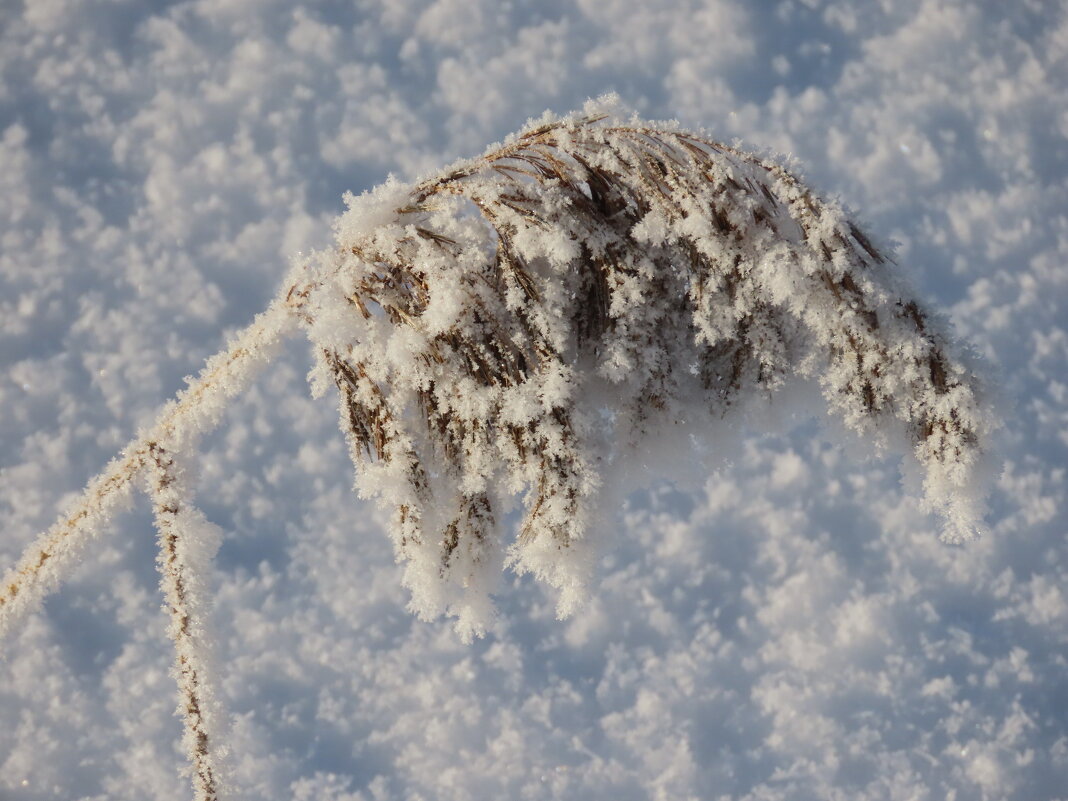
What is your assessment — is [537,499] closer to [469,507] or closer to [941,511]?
[469,507]

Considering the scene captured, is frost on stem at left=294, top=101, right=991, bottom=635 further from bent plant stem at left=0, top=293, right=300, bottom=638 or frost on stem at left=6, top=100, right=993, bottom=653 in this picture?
bent plant stem at left=0, top=293, right=300, bottom=638

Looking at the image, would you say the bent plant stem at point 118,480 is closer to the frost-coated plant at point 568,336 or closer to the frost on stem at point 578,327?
the frost-coated plant at point 568,336

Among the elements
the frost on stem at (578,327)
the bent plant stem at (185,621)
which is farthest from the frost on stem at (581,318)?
the bent plant stem at (185,621)

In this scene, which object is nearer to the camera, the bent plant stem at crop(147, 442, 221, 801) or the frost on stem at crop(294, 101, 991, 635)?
the frost on stem at crop(294, 101, 991, 635)

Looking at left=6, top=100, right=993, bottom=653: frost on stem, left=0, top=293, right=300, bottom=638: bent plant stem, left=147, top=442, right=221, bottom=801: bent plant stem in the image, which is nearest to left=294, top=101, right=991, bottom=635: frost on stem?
left=6, top=100, right=993, bottom=653: frost on stem

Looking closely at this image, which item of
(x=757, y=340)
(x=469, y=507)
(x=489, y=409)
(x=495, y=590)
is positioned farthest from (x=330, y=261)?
(x=757, y=340)

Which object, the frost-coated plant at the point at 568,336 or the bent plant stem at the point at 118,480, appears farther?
the bent plant stem at the point at 118,480

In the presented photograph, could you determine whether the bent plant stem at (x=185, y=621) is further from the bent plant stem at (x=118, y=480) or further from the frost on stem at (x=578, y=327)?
the frost on stem at (x=578, y=327)

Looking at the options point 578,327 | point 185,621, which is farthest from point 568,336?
point 185,621
